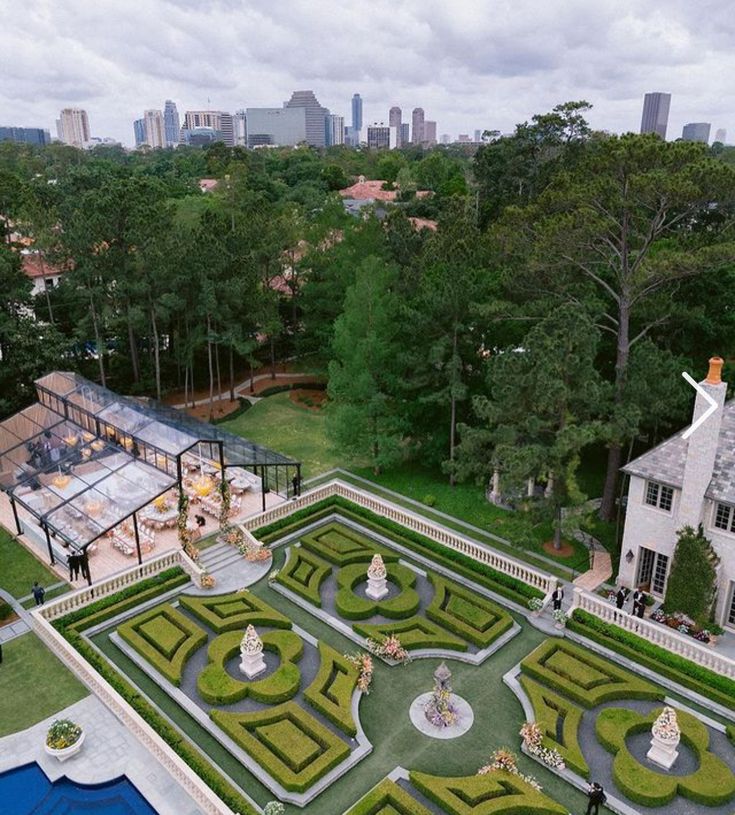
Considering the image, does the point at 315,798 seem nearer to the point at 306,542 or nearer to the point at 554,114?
the point at 306,542

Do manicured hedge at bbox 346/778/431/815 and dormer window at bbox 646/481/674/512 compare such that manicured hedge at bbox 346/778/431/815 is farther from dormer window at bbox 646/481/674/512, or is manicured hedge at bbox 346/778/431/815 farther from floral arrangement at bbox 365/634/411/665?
dormer window at bbox 646/481/674/512

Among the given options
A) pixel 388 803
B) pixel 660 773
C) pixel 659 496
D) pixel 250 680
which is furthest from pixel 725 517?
pixel 250 680

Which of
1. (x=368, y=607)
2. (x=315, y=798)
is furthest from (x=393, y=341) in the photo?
(x=315, y=798)

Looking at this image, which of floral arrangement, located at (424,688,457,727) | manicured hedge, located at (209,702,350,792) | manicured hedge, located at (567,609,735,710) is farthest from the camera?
manicured hedge, located at (567,609,735,710)

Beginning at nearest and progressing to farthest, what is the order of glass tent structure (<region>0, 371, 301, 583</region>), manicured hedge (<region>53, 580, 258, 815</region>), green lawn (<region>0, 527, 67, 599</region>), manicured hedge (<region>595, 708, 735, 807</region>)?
manicured hedge (<region>53, 580, 258, 815</region>), manicured hedge (<region>595, 708, 735, 807</region>), green lawn (<region>0, 527, 67, 599</region>), glass tent structure (<region>0, 371, 301, 583</region>)

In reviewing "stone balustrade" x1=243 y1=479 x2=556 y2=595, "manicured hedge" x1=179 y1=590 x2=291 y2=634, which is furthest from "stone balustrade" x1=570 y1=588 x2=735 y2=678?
"manicured hedge" x1=179 y1=590 x2=291 y2=634

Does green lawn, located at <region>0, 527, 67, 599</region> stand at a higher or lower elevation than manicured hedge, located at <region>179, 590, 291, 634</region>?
lower

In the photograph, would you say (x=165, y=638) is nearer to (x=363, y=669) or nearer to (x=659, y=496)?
(x=363, y=669)
